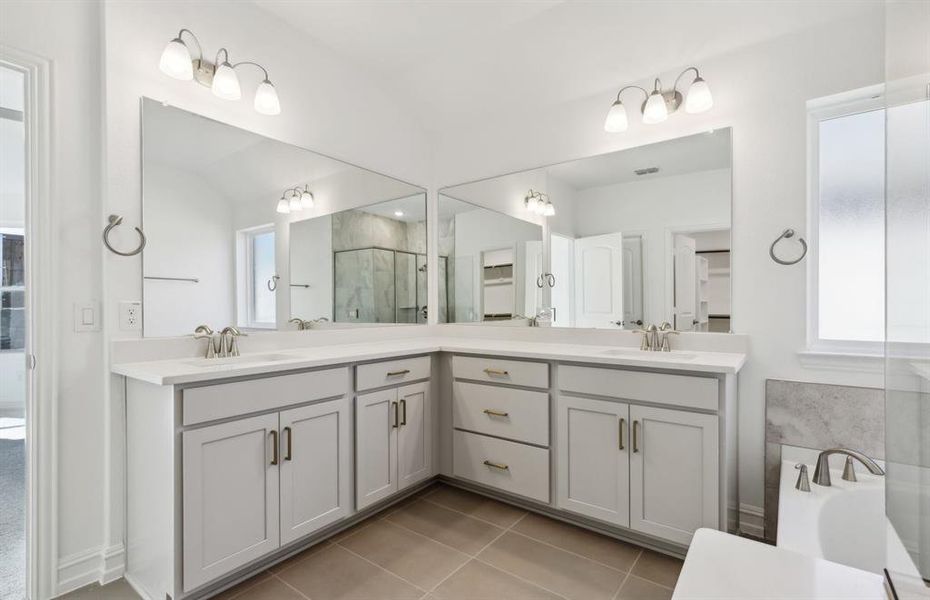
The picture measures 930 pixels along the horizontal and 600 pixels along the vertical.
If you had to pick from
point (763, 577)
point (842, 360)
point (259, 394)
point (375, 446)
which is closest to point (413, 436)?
point (375, 446)

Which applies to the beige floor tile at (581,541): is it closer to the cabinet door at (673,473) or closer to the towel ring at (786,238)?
the cabinet door at (673,473)

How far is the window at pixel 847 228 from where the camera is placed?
1923 millimetres

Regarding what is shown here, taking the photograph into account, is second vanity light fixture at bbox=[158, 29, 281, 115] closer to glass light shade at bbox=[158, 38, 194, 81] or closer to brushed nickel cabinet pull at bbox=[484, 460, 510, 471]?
glass light shade at bbox=[158, 38, 194, 81]

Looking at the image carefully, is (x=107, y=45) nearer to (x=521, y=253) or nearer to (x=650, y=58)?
(x=521, y=253)

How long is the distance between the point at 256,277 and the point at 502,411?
1.53 metres

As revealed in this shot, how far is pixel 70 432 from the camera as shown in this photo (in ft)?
5.42

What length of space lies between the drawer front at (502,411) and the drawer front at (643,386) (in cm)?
20

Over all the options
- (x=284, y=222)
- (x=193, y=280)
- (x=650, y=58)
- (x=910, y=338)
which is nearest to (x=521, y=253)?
(x=650, y=58)

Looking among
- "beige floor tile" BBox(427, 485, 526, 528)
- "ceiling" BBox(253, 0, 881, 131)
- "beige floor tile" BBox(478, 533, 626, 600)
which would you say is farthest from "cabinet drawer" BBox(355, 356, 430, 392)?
"ceiling" BBox(253, 0, 881, 131)

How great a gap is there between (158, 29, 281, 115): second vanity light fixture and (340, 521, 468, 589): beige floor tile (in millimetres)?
2195

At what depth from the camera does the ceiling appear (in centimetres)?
207

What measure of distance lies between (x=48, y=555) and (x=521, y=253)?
270cm

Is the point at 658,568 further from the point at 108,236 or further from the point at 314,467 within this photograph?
the point at 108,236

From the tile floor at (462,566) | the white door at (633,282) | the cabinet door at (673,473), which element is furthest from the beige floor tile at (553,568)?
A: the white door at (633,282)
